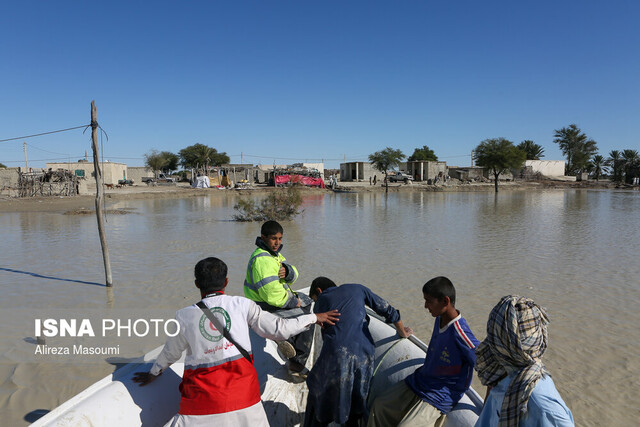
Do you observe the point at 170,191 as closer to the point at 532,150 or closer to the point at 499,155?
the point at 499,155

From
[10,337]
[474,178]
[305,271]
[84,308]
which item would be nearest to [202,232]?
[305,271]

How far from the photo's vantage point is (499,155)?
3956cm

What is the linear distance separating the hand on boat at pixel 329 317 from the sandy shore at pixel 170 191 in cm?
2430

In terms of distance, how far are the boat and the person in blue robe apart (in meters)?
0.38

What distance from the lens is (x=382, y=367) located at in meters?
3.04

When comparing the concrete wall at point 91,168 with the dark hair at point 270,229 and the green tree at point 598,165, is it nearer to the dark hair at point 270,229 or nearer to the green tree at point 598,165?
the dark hair at point 270,229

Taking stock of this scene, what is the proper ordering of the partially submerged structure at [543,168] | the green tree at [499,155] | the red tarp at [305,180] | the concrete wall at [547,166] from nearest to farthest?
the green tree at [499,155], the red tarp at [305,180], the partially submerged structure at [543,168], the concrete wall at [547,166]

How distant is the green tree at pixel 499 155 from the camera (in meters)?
39.4

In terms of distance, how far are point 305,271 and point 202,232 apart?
6866 mm

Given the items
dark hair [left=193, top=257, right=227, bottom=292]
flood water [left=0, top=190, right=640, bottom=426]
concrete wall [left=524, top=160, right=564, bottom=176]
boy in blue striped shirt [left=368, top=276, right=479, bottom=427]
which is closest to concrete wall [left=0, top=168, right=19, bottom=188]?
flood water [left=0, top=190, right=640, bottom=426]

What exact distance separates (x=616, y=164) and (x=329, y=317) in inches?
2854

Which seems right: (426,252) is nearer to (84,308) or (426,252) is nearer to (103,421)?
(84,308)

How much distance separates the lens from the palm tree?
57.8 m

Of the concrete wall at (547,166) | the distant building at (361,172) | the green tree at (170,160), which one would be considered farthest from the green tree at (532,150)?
the green tree at (170,160)
